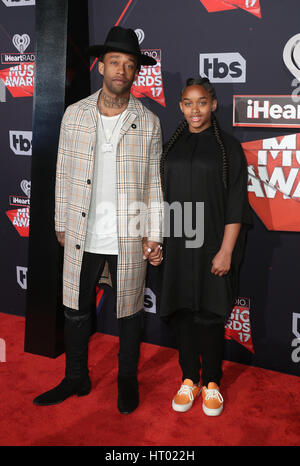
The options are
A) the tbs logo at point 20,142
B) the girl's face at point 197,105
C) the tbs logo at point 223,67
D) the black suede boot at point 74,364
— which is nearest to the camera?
the girl's face at point 197,105

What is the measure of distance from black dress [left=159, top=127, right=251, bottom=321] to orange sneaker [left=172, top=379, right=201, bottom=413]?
16.7 inches

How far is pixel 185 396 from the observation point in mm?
2576

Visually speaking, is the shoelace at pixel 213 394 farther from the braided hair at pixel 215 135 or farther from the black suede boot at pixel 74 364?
the braided hair at pixel 215 135

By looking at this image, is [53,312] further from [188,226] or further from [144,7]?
[144,7]

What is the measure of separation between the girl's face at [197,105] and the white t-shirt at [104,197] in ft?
1.05

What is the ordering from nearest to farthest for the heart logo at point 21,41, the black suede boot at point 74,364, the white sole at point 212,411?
the white sole at point 212,411 < the black suede boot at point 74,364 < the heart logo at point 21,41

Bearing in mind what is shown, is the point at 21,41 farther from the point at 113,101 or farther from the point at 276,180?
the point at 276,180

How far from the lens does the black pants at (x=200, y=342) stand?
8.20 ft

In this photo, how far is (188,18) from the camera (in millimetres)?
2811

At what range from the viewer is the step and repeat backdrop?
8.67 feet

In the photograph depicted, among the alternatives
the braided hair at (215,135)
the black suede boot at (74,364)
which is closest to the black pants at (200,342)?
the black suede boot at (74,364)

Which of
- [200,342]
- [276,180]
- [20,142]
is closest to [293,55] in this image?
[276,180]

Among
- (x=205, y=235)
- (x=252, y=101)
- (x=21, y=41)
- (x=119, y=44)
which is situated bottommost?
(x=205, y=235)

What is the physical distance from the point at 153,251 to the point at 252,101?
1042 millimetres
